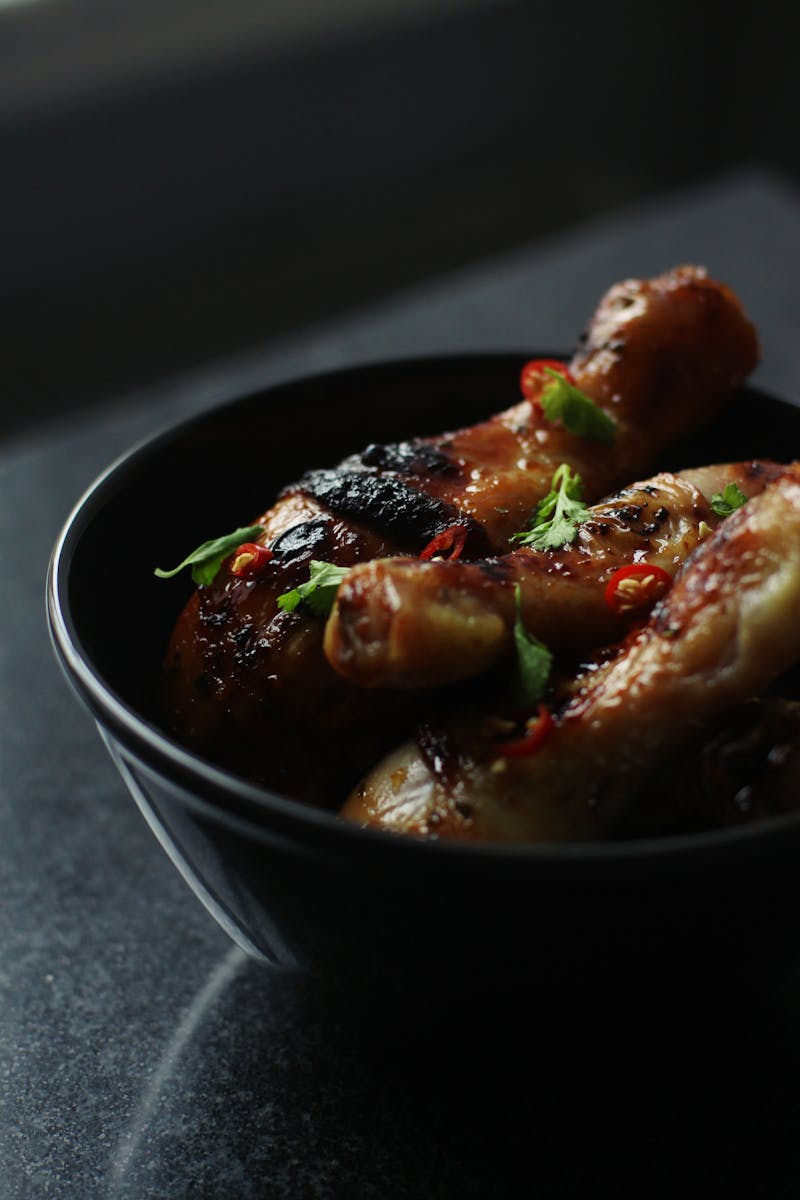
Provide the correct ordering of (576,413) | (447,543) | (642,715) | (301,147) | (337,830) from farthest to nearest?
(301,147) → (576,413) → (447,543) → (642,715) → (337,830)

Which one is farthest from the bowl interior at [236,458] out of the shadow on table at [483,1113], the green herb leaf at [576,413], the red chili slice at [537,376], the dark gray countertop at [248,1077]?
the shadow on table at [483,1113]

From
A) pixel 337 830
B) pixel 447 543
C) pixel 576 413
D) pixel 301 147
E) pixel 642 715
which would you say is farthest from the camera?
pixel 301 147

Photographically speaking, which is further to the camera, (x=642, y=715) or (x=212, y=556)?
(x=212, y=556)

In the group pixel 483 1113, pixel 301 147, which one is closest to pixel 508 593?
pixel 483 1113

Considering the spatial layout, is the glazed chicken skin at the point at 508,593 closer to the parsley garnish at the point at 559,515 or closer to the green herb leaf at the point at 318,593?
the parsley garnish at the point at 559,515

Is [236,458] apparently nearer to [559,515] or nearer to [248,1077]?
[559,515]

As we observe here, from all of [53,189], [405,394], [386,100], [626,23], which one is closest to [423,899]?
[405,394]
